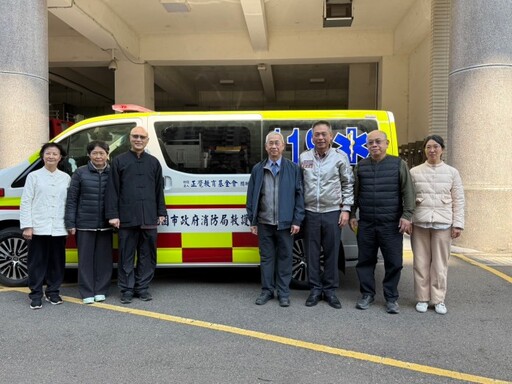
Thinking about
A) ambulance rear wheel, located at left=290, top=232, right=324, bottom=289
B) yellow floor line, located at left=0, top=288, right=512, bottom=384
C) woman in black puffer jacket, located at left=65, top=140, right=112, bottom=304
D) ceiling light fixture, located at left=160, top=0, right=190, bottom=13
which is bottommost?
yellow floor line, located at left=0, top=288, right=512, bottom=384

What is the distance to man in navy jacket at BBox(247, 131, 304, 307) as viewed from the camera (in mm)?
4539

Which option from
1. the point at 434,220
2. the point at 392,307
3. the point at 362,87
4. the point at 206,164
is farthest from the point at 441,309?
the point at 362,87

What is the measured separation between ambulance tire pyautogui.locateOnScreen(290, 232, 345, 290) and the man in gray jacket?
0.41 metres

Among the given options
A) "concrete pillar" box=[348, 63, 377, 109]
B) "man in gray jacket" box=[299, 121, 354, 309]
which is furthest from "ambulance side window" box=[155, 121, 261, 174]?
"concrete pillar" box=[348, 63, 377, 109]

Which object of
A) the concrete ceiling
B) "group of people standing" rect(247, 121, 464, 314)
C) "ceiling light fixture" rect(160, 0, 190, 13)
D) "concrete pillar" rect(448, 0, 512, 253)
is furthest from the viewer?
the concrete ceiling

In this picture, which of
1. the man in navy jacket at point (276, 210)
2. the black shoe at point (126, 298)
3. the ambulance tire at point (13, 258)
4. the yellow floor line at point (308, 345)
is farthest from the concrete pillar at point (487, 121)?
the ambulance tire at point (13, 258)

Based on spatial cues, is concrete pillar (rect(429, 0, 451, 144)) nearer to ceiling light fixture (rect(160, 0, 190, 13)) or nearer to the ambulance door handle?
ceiling light fixture (rect(160, 0, 190, 13))

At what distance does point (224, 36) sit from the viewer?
13391mm

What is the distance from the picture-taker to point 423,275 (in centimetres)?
457

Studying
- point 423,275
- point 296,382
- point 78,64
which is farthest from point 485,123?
point 78,64

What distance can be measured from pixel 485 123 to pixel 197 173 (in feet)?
15.6

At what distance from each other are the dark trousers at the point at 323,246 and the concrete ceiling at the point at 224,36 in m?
6.94

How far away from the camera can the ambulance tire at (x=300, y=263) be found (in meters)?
5.16

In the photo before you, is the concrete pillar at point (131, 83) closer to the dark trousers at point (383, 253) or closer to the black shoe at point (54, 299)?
the black shoe at point (54, 299)
